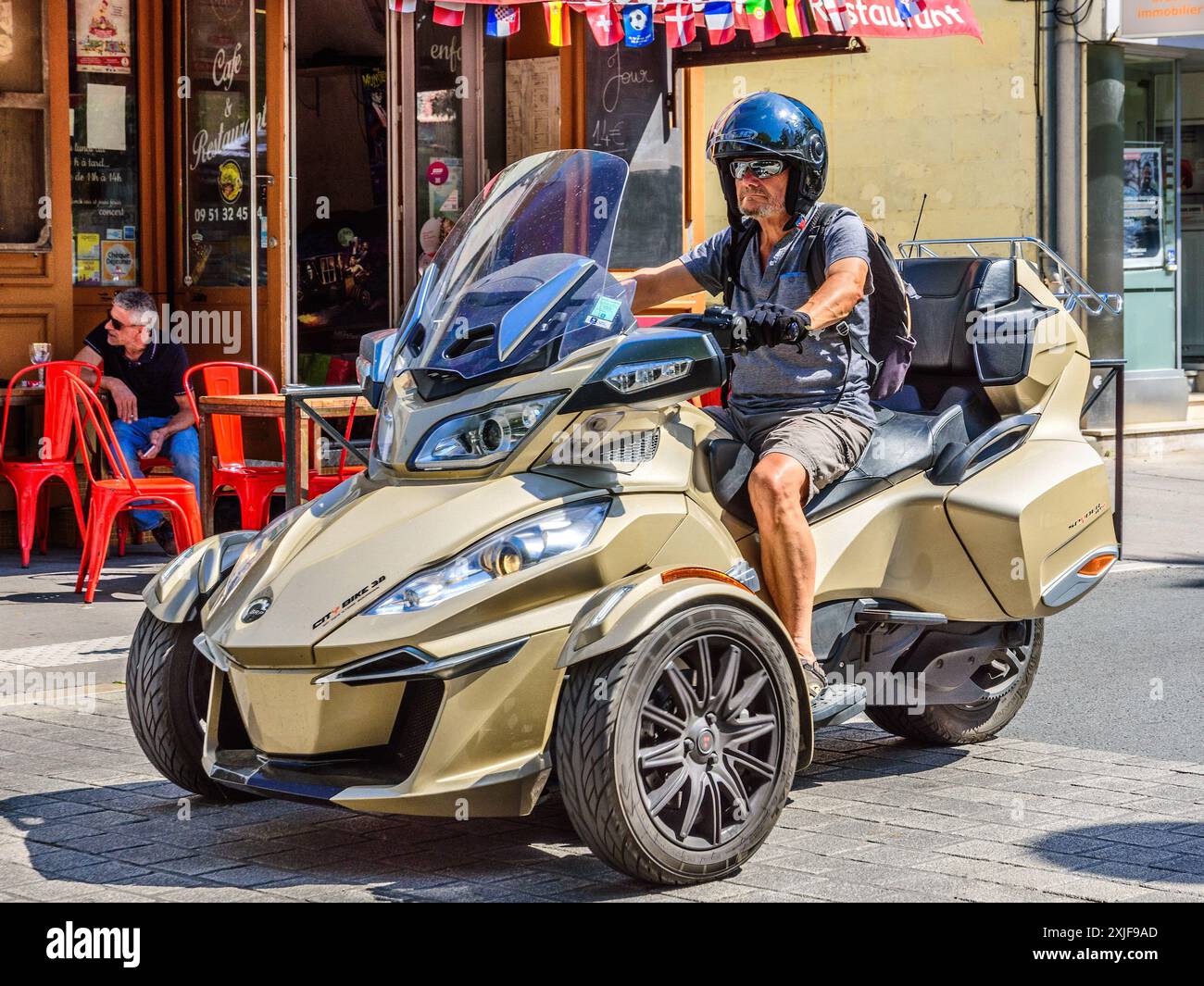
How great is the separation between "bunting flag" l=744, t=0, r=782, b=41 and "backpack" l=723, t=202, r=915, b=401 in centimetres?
576

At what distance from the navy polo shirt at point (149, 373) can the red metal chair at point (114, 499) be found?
1.27 meters

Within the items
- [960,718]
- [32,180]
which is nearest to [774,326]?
[960,718]

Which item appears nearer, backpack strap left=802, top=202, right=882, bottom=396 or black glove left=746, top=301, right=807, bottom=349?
black glove left=746, top=301, right=807, bottom=349

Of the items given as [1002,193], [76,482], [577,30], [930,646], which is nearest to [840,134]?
[1002,193]

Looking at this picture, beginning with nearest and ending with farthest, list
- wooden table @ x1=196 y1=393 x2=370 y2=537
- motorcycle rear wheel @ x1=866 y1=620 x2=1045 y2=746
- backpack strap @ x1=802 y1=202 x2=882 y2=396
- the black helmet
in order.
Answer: the black helmet
backpack strap @ x1=802 y1=202 x2=882 y2=396
motorcycle rear wheel @ x1=866 y1=620 x2=1045 y2=746
wooden table @ x1=196 y1=393 x2=370 y2=537

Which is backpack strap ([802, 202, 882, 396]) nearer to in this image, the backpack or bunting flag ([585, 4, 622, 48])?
the backpack

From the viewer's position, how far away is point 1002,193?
17578 millimetres

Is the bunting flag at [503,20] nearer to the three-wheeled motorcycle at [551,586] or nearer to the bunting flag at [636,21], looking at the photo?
the bunting flag at [636,21]

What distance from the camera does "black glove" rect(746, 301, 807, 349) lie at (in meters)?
4.79

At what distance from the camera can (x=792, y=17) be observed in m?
11.1

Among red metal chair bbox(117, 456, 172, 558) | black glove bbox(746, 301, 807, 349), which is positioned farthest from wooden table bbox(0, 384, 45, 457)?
black glove bbox(746, 301, 807, 349)

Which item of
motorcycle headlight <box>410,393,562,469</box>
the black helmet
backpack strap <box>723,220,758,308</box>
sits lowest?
motorcycle headlight <box>410,393,562,469</box>

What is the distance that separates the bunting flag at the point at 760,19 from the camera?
11125mm

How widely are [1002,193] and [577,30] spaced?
6.17 m
